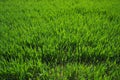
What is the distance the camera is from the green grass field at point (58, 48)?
1449 mm

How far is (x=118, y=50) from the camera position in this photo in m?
1.81

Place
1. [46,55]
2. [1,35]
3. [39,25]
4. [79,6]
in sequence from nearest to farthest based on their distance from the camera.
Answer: [46,55] < [1,35] < [39,25] < [79,6]

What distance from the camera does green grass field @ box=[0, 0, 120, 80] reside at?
57.1 inches

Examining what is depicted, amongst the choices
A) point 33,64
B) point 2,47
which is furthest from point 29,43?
point 33,64

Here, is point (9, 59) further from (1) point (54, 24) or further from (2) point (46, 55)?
(1) point (54, 24)

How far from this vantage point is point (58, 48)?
184 cm

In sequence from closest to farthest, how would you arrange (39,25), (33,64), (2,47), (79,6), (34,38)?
(33,64), (2,47), (34,38), (39,25), (79,6)

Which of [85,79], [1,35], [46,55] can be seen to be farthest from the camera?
[1,35]

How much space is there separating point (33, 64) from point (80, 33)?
0.79 metres

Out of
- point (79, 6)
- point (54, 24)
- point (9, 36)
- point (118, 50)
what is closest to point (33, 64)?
point (9, 36)

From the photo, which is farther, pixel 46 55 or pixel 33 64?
pixel 46 55

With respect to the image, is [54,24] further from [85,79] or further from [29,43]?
[85,79]

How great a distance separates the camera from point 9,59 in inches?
64.3

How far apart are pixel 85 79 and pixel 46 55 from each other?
19.2 inches
